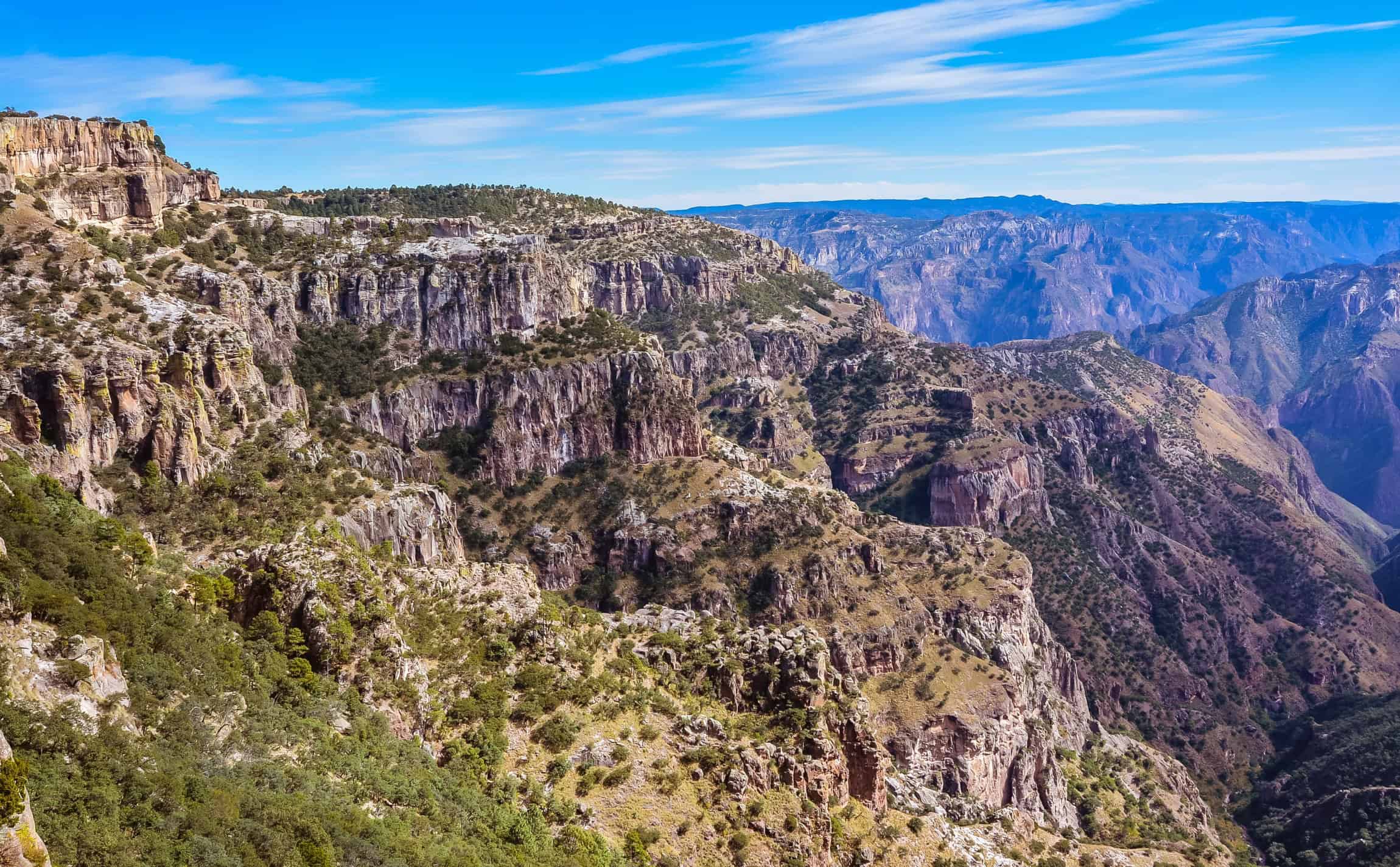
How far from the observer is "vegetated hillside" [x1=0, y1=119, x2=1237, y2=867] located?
1700 inches

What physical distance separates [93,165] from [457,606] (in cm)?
6858

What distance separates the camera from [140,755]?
36969 mm

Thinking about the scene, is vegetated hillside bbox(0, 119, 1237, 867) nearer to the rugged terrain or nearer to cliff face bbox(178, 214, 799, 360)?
the rugged terrain

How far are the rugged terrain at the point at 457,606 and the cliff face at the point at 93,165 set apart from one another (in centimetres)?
46

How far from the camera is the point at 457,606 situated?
72938mm

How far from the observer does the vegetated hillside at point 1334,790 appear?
427 ft

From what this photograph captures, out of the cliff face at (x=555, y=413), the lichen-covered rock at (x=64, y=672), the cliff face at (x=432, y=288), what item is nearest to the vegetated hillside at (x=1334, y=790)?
the cliff face at (x=555, y=413)

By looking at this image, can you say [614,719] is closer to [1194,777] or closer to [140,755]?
[140,755]

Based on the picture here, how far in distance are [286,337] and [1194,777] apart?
155520 mm

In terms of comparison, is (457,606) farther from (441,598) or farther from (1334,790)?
(1334,790)

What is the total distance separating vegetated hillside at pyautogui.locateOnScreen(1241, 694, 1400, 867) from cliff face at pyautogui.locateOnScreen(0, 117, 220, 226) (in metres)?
161

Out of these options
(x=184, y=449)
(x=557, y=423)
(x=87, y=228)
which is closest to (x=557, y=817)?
(x=184, y=449)

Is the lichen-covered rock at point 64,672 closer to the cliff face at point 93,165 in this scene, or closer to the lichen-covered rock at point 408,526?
the lichen-covered rock at point 408,526

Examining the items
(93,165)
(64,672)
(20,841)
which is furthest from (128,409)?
(20,841)
